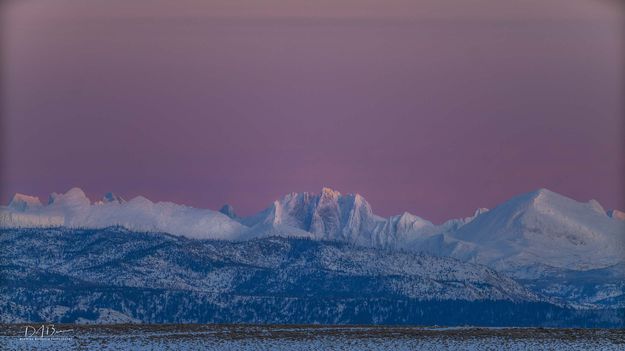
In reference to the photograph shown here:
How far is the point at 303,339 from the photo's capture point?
12006 cm

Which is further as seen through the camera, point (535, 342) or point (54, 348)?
point (535, 342)

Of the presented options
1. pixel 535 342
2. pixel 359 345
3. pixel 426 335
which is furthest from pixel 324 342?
pixel 535 342

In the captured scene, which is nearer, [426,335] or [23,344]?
[23,344]

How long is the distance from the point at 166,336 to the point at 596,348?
126 ft

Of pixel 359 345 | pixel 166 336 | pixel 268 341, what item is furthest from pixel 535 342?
pixel 166 336

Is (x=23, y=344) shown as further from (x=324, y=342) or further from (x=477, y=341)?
(x=477, y=341)

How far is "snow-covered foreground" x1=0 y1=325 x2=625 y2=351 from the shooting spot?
4552 inches

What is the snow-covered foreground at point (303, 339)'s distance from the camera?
11561cm

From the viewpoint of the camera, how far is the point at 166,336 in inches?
4737

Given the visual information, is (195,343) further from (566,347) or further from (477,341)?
(566,347)

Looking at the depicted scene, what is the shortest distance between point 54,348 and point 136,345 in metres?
6.98

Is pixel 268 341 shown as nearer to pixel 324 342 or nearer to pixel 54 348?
pixel 324 342

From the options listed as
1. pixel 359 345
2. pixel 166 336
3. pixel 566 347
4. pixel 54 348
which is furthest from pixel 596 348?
pixel 54 348

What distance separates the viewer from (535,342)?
12162 cm
